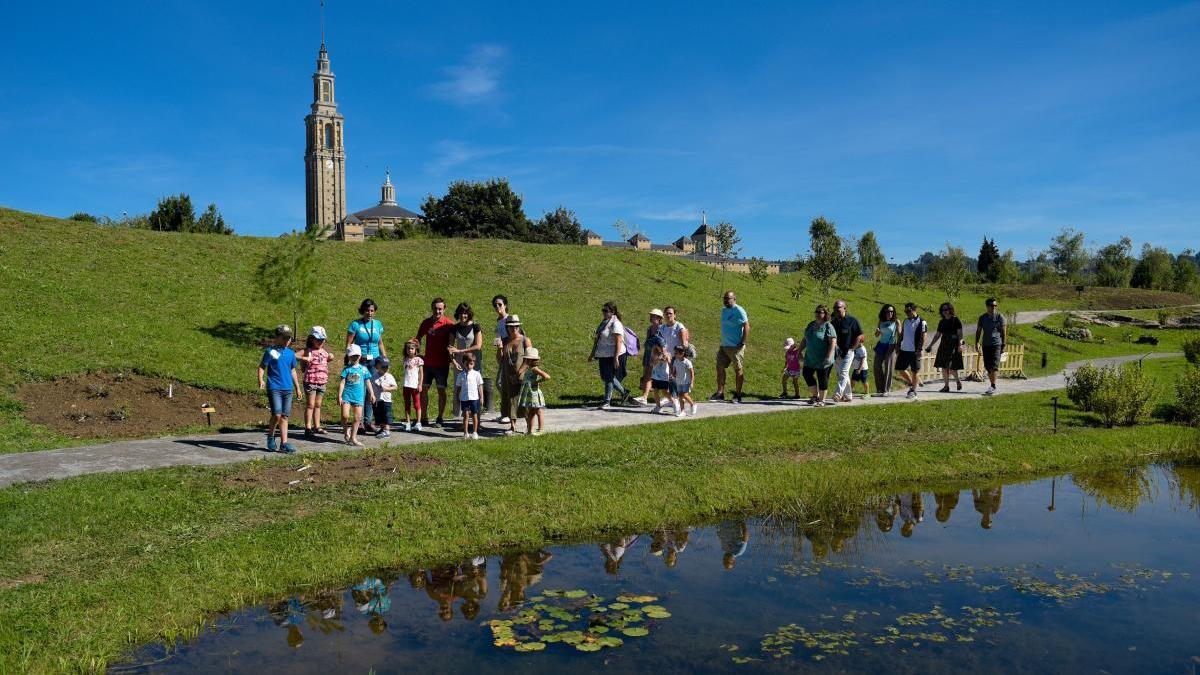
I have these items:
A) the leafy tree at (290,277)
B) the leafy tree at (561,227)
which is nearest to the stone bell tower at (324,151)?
the leafy tree at (561,227)

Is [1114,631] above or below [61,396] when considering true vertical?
below

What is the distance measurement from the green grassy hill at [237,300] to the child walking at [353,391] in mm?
4788

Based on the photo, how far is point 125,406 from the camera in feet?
49.9

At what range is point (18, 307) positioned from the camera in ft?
61.8

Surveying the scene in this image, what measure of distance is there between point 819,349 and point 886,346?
98.9 inches

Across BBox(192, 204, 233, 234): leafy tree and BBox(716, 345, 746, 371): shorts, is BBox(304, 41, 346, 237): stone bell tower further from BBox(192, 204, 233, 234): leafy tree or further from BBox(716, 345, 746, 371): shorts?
BBox(716, 345, 746, 371): shorts

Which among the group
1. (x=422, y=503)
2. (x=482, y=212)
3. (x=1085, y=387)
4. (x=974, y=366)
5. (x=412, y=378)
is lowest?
(x=422, y=503)

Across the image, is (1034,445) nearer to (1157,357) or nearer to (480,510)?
(480,510)

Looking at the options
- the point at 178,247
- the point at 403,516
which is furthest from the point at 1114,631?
the point at 178,247

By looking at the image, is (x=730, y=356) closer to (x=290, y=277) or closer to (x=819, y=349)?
(x=819, y=349)

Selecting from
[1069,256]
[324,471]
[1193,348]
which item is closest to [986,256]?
[1069,256]

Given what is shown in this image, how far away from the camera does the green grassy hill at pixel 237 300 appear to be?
17.4m

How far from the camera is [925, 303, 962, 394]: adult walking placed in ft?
57.7

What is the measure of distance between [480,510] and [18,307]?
15.8 meters
